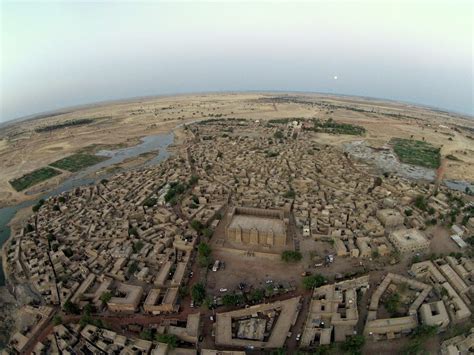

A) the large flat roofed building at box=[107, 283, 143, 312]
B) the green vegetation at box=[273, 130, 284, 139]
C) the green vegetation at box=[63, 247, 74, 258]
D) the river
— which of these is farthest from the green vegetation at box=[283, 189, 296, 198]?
the green vegetation at box=[273, 130, 284, 139]

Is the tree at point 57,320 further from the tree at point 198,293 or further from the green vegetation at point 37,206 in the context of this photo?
the green vegetation at point 37,206

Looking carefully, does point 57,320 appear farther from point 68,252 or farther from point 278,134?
point 278,134

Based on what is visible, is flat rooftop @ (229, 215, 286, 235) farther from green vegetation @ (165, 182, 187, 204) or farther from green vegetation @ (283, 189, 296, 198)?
green vegetation @ (165, 182, 187, 204)

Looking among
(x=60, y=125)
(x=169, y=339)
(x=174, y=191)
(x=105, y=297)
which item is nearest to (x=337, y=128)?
(x=174, y=191)

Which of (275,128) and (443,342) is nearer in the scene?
(443,342)

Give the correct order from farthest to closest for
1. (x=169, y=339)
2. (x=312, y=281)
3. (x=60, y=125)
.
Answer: (x=60, y=125) < (x=312, y=281) < (x=169, y=339)

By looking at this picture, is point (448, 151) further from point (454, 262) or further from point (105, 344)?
point (105, 344)

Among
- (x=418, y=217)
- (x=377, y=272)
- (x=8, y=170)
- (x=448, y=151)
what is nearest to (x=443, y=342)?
(x=377, y=272)
